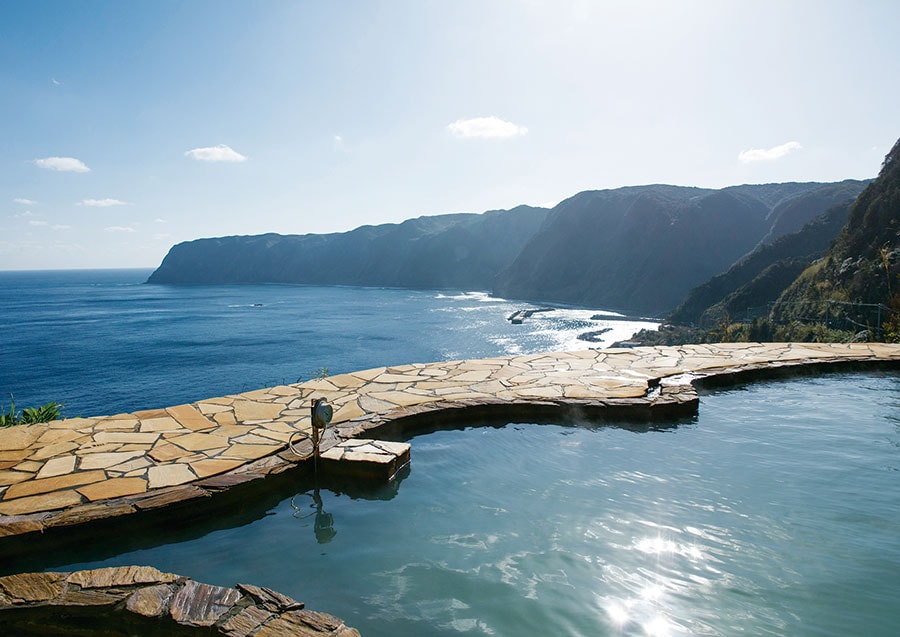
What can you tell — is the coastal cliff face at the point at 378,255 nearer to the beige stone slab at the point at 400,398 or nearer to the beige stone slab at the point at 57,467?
the beige stone slab at the point at 400,398

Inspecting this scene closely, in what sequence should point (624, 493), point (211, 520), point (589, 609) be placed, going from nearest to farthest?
point (589, 609)
point (211, 520)
point (624, 493)

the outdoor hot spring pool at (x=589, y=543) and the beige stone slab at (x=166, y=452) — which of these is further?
the beige stone slab at (x=166, y=452)

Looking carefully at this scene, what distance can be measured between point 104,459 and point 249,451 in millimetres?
1003

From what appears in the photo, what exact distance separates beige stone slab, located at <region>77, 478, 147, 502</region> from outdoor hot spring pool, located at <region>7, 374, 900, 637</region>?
1.07ft

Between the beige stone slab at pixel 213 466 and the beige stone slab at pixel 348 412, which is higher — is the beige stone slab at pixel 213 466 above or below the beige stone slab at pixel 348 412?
below

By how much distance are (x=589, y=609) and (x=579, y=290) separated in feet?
287

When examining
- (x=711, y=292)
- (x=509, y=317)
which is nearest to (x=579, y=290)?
(x=509, y=317)

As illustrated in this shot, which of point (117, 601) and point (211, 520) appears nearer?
point (117, 601)

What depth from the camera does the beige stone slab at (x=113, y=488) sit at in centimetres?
285

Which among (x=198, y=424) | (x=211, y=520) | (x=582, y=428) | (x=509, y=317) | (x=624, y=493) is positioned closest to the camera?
(x=211, y=520)

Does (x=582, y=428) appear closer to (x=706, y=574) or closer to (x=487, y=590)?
(x=706, y=574)

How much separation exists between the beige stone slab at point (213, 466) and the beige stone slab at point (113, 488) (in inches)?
12.1

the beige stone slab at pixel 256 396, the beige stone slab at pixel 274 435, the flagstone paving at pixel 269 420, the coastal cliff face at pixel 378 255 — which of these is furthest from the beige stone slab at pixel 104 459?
the coastal cliff face at pixel 378 255

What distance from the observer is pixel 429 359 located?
39938 mm
